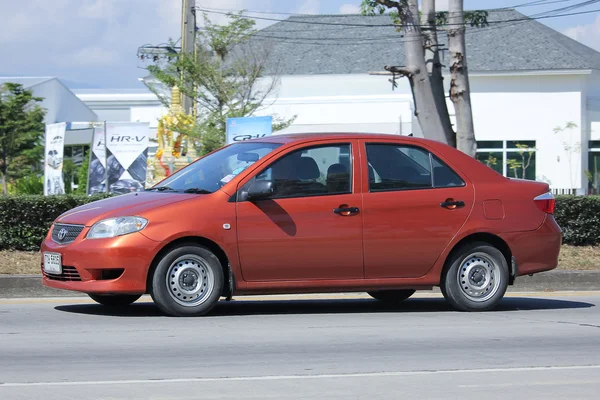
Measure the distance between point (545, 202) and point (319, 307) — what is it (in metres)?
2.60

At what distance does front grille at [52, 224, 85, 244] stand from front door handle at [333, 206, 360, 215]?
92.7 inches

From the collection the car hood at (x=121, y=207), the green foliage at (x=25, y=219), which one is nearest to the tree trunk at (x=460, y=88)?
the green foliage at (x=25, y=219)

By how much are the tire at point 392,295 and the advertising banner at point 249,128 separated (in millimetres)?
6677

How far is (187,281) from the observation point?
8969 millimetres

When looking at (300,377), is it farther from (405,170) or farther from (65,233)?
(405,170)

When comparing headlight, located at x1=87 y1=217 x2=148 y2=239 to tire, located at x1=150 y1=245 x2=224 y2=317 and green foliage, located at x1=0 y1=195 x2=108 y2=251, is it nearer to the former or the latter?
tire, located at x1=150 y1=245 x2=224 y2=317

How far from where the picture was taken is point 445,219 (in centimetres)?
968

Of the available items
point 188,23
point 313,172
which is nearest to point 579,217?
point 313,172

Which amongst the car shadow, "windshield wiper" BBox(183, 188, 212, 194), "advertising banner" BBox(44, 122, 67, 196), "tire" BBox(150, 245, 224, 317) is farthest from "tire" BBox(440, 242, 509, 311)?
"advertising banner" BBox(44, 122, 67, 196)

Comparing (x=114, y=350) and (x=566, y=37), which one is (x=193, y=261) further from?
(x=566, y=37)

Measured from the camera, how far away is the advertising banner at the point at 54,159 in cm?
2877

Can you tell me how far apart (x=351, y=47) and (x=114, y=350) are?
1572 inches

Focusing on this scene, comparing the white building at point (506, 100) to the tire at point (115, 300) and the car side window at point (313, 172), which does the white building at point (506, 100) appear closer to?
the tire at point (115, 300)

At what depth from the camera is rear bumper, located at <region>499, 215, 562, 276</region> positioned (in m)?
9.97
